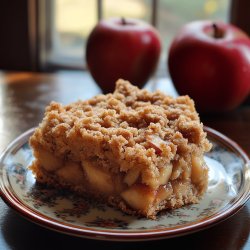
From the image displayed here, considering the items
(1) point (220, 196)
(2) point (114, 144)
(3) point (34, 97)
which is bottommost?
(3) point (34, 97)

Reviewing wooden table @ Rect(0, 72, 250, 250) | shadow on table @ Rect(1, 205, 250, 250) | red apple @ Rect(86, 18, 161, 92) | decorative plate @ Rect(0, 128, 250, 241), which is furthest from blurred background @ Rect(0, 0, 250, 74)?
shadow on table @ Rect(1, 205, 250, 250)

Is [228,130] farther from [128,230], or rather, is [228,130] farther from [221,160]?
[128,230]

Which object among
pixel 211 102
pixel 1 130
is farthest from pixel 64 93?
pixel 211 102

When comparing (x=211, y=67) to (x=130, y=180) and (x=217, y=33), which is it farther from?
(x=130, y=180)

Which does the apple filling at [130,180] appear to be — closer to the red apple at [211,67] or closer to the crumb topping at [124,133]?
the crumb topping at [124,133]

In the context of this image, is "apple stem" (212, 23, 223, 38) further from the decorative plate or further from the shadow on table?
the shadow on table

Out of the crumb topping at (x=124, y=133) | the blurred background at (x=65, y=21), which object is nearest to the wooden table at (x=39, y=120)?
the crumb topping at (x=124, y=133)
